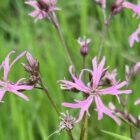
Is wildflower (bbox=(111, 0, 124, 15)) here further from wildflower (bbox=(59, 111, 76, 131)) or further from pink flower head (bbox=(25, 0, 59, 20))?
wildflower (bbox=(59, 111, 76, 131))

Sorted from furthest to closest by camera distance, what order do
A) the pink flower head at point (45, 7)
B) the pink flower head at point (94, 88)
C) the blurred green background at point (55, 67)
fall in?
the blurred green background at point (55, 67)
the pink flower head at point (45, 7)
the pink flower head at point (94, 88)

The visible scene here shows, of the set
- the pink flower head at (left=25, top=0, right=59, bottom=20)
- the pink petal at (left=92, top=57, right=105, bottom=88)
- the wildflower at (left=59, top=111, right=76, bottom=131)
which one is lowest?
the wildflower at (left=59, top=111, right=76, bottom=131)

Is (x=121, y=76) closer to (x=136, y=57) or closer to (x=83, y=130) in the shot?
(x=136, y=57)

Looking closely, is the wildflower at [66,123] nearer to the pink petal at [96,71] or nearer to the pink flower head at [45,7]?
the pink petal at [96,71]

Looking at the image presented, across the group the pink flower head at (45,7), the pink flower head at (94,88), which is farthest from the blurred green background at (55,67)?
the pink flower head at (94,88)

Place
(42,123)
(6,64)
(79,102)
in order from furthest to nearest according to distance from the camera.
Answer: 1. (42,123)
2. (6,64)
3. (79,102)

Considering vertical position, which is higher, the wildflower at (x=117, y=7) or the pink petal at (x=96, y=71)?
the wildflower at (x=117, y=7)

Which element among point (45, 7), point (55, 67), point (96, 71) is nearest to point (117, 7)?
point (45, 7)

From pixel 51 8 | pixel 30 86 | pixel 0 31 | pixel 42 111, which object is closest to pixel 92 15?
pixel 0 31

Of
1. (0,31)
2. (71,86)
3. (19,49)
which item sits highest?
(0,31)

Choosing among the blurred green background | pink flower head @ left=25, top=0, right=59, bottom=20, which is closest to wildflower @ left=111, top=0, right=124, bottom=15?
pink flower head @ left=25, top=0, right=59, bottom=20

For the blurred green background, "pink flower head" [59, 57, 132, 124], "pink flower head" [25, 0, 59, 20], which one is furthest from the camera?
the blurred green background
